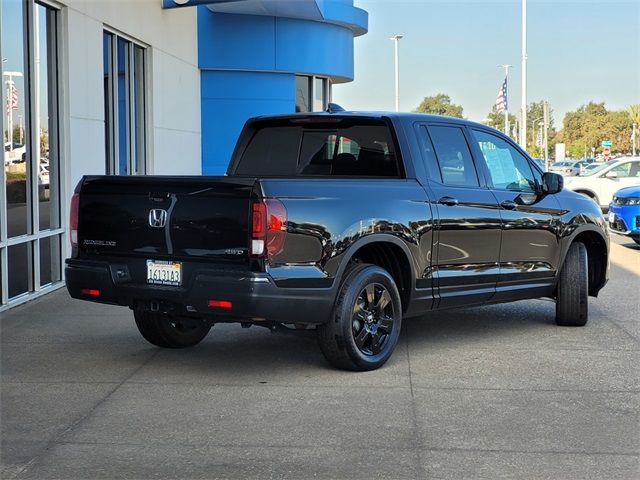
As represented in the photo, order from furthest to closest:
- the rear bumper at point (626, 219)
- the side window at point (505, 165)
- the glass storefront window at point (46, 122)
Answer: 1. the rear bumper at point (626, 219)
2. the glass storefront window at point (46, 122)
3. the side window at point (505, 165)

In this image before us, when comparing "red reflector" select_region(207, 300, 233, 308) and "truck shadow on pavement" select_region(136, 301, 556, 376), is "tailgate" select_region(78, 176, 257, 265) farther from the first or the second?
"truck shadow on pavement" select_region(136, 301, 556, 376)

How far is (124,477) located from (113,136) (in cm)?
923

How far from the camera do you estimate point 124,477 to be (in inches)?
175

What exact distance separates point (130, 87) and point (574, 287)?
8132 mm

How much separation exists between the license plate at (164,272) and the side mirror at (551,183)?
3.69m

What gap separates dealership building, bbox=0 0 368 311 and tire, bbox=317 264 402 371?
435 cm

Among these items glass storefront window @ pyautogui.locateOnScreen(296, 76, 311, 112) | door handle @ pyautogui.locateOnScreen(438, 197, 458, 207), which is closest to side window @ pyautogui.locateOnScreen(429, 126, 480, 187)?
door handle @ pyautogui.locateOnScreen(438, 197, 458, 207)

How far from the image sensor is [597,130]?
105 m

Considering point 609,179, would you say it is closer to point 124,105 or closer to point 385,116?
point 124,105

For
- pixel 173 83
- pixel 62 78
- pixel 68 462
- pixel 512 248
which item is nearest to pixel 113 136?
pixel 62 78

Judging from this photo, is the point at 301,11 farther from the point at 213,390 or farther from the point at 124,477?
the point at 124,477

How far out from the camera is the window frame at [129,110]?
42.5 feet

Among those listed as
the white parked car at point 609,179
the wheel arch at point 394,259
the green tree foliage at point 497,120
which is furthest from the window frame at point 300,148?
the green tree foliage at point 497,120

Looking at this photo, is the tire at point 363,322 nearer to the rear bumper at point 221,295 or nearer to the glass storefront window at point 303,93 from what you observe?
the rear bumper at point 221,295
